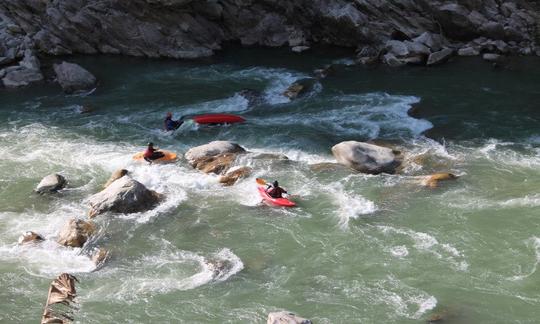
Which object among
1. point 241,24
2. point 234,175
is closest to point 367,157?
point 234,175

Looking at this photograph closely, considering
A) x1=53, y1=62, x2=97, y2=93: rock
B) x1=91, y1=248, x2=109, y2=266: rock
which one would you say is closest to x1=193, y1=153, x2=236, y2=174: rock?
x1=91, y1=248, x2=109, y2=266: rock

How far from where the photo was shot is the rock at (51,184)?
1703cm

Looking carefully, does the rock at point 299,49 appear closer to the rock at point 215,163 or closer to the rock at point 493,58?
the rock at point 493,58

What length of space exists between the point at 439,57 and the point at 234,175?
14.1 meters

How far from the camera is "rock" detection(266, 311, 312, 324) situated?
10383 millimetres

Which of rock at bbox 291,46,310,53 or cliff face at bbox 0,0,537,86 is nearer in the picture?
cliff face at bbox 0,0,537,86

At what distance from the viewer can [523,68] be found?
26.2 m

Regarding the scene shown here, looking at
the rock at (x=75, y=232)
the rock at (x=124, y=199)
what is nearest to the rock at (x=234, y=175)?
the rock at (x=124, y=199)

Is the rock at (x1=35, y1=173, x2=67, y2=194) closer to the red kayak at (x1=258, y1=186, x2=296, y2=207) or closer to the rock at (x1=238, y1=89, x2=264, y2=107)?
the red kayak at (x1=258, y1=186, x2=296, y2=207)

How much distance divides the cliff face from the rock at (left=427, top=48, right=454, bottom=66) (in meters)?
1.41

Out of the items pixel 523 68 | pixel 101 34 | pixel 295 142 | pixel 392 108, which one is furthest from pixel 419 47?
pixel 101 34

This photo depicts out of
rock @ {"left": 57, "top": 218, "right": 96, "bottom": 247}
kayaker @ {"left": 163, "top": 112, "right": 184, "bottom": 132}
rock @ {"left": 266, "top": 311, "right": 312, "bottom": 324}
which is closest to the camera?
rock @ {"left": 266, "top": 311, "right": 312, "bottom": 324}

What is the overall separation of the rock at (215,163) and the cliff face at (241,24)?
506 inches

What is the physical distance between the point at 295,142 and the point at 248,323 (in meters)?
9.28
